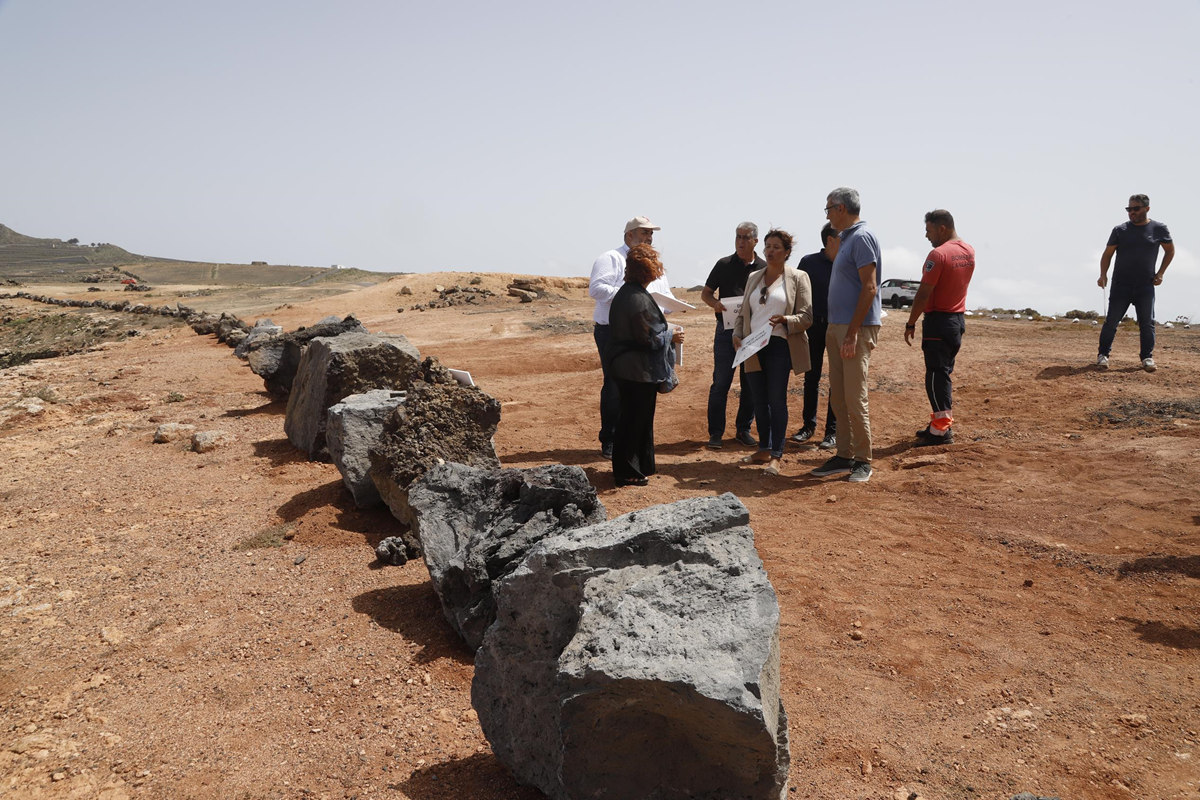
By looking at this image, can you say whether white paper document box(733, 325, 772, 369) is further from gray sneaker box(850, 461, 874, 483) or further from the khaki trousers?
gray sneaker box(850, 461, 874, 483)

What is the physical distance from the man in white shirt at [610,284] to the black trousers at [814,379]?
63.4 inches

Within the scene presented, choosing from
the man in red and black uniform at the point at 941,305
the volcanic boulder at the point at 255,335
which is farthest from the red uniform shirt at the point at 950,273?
the volcanic boulder at the point at 255,335

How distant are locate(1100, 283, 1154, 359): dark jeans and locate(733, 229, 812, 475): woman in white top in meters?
5.08

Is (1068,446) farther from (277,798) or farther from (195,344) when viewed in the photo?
(195,344)

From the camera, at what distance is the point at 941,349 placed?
754 centimetres

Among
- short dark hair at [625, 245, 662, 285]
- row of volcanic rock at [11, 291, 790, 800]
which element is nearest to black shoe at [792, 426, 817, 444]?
short dark hair at [625, 245, 662, 285]

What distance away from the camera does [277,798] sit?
296cm

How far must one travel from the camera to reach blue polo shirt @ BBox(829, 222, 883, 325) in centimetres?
632

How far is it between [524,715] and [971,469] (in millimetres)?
5181

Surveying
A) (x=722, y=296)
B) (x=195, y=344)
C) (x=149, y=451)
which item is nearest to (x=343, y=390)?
(x=149, y=451)

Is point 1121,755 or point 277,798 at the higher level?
point 1121,755

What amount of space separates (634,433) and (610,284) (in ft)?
4.26

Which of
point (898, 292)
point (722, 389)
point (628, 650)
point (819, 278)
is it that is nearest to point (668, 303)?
point (722, 389)

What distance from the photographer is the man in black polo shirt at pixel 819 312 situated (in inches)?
291
